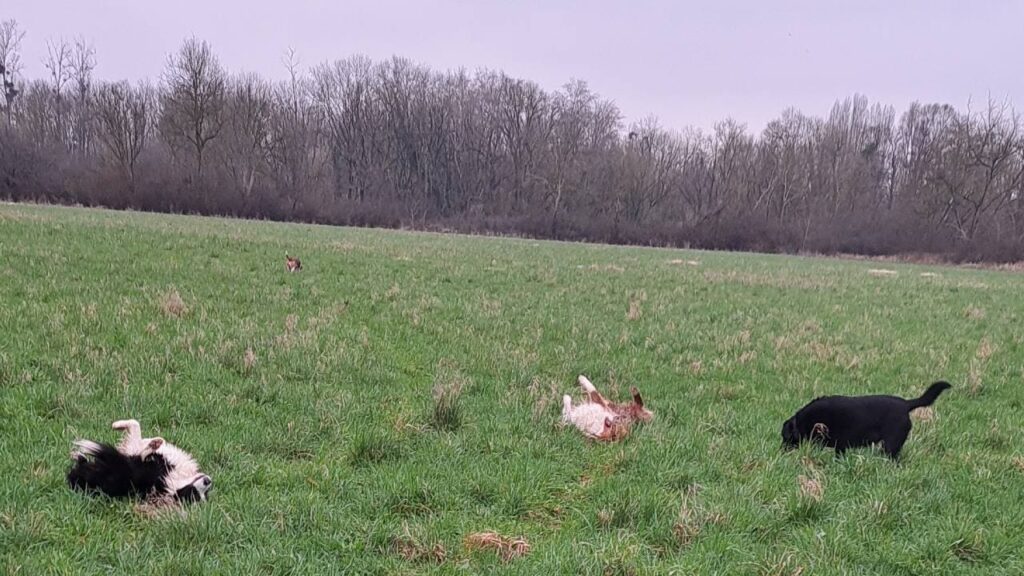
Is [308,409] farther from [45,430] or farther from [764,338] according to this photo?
[764,338]

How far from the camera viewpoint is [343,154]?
2596 inches

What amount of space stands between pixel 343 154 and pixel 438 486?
2628 inches

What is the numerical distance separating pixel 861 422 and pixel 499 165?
65.7 m

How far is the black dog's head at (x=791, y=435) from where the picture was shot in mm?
4676

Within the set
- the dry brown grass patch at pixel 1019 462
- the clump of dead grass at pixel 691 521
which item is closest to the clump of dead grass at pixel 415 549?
the clump of dead grass at pixel 691 521

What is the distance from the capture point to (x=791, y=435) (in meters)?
4.73

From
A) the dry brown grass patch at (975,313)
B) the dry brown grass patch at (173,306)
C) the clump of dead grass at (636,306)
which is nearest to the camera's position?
the dry brown grass patch at (173,306)

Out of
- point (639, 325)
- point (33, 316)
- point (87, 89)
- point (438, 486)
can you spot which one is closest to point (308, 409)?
point (438, 486)

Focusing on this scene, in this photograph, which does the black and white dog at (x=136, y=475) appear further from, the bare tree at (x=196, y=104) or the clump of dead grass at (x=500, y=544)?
the bare tree at (x=196, y=104)

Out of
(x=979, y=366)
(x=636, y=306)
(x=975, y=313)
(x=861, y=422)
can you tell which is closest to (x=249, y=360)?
(x=861, y=422)

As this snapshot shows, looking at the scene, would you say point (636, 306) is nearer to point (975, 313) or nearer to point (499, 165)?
point (975, 313)

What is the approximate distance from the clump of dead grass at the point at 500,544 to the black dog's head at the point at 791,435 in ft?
8.47

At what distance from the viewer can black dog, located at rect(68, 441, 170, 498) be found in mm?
3277

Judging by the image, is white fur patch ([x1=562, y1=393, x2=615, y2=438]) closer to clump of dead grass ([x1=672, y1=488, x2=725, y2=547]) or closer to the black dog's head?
clump of dead grass ([x1=672, y1=488, x2=725, y2=547])
